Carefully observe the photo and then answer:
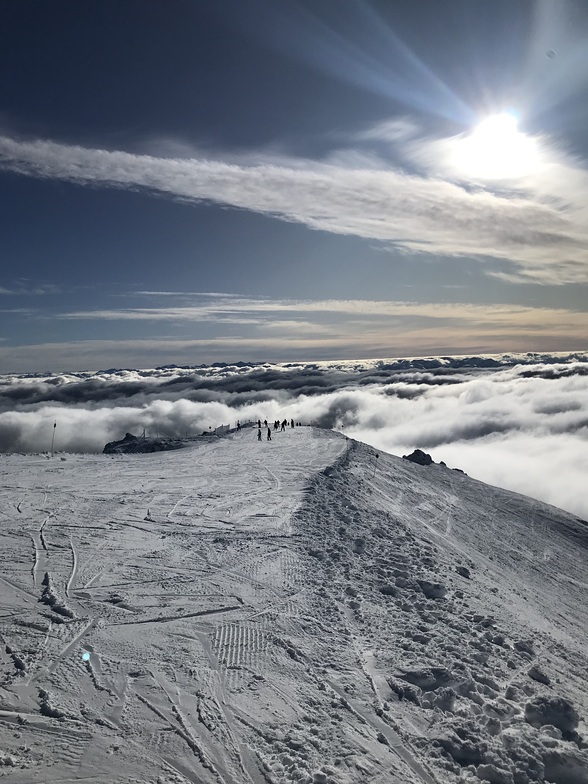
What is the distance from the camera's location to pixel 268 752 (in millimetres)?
6301

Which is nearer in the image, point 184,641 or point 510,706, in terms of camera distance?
point 510,706

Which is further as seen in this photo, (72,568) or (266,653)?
(72,568)

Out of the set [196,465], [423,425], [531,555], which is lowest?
[423,425]

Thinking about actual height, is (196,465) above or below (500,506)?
above

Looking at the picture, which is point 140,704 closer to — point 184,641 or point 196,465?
point 184,641

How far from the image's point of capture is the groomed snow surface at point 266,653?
6.29 m

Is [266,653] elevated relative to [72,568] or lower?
lower

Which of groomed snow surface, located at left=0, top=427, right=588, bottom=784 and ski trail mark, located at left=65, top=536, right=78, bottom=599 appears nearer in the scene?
groomed snow surface, located at left=0, top=427, right=588, bottom=784

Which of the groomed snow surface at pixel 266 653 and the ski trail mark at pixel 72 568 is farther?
the ski trail mark at pixel 72 568

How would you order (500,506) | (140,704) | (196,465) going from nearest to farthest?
(140,704), (196,465), (500,506)

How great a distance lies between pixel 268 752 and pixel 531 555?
27.2 m

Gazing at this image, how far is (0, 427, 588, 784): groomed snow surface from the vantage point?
629cm

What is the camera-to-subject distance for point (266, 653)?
8617 millimetres

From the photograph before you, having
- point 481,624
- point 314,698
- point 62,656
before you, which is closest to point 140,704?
point 62,656
